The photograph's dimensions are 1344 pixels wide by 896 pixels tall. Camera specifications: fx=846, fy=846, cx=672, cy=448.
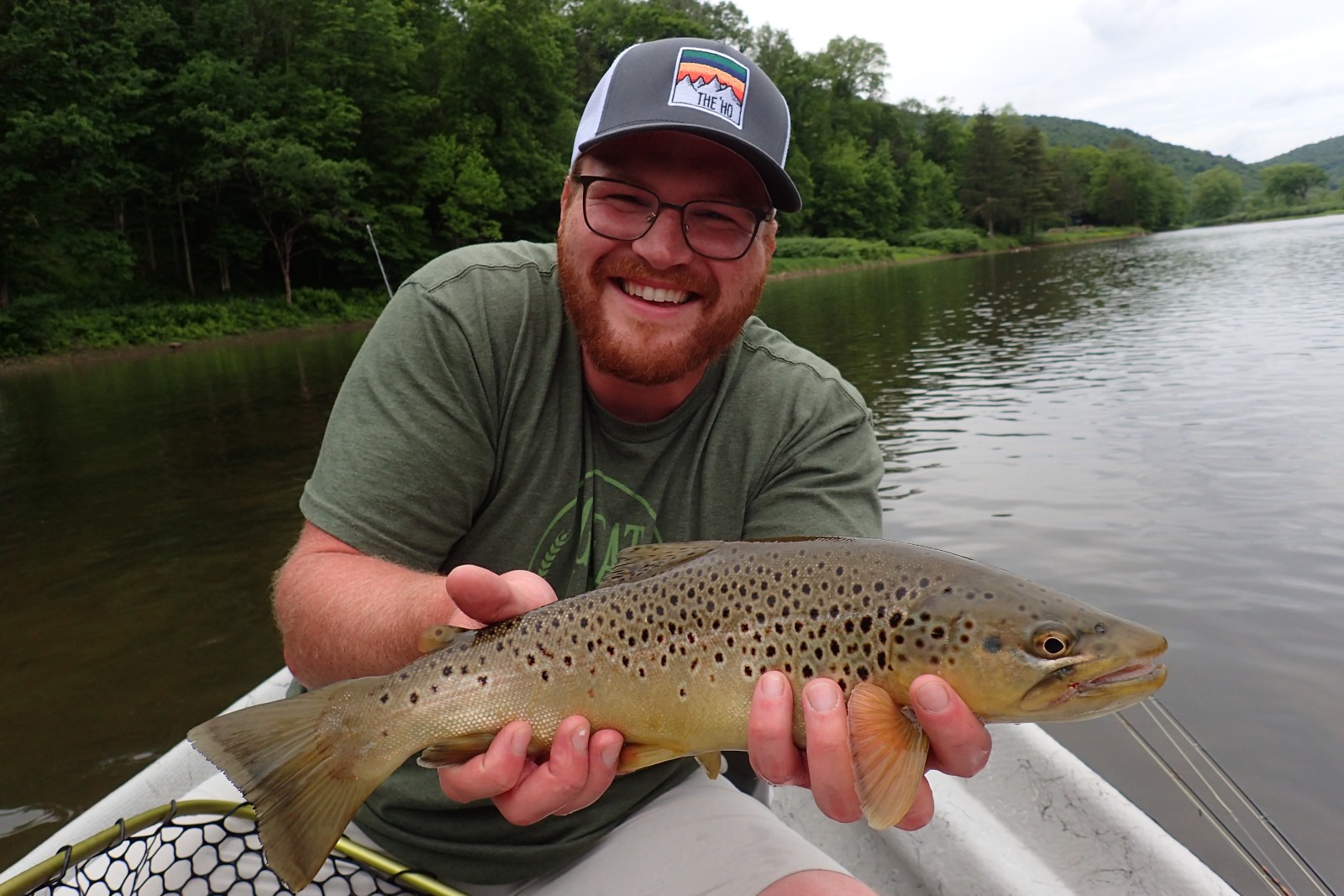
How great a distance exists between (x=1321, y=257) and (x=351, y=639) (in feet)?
150

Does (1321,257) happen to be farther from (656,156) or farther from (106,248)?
(106,248)

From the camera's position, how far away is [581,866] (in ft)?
7.63

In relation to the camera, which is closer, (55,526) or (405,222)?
(55,526)

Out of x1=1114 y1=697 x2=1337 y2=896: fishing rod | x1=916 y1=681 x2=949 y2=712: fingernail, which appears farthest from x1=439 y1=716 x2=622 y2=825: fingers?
x1=1114 y1=697 x2=1337 y2=896: fishing rod

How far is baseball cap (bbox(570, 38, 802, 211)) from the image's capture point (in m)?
2.59

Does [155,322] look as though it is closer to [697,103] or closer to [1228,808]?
[697,103]

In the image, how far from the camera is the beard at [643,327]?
2.59 m

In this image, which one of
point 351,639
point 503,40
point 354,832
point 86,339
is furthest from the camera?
point 503,40

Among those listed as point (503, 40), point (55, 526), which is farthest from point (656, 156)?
point (503, 40)

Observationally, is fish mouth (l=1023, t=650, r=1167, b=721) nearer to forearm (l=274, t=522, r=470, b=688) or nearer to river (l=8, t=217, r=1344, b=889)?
forearm (l=274, t=522, r=470, b=688)

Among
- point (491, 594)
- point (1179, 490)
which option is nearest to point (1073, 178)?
point (1179, 490)

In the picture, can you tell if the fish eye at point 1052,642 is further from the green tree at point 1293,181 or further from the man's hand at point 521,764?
the green tree at point 1293,181

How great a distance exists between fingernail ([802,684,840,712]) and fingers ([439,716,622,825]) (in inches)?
19.2

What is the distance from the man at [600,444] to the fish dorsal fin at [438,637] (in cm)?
6
